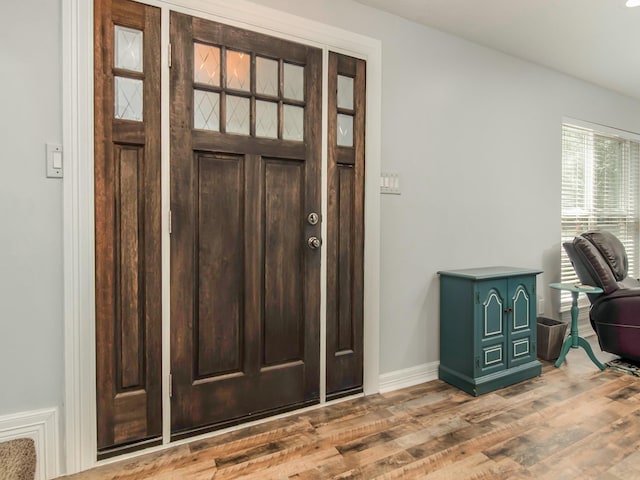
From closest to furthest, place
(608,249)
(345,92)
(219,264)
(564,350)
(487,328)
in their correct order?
1. (219,264)
2. (345,92)
3. (487,328)
4. (564,350)
5. (608,249)

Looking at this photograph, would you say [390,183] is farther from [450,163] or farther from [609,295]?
[609,295]

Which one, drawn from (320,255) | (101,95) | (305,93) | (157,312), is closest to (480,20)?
(305,93)

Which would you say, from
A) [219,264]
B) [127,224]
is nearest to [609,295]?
[219,264]

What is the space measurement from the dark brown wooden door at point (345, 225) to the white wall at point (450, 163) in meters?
0.21

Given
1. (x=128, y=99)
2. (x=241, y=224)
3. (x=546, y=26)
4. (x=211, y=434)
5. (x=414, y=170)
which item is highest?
(x=546, y=26)

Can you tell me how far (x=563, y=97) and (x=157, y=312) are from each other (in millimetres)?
3925

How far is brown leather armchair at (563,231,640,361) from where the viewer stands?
2895 mm

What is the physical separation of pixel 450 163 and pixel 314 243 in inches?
51.5

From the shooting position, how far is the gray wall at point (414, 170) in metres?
1.58

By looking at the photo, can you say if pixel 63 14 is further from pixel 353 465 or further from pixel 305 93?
pixel 353 465

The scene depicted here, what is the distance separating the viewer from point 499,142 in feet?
10.1

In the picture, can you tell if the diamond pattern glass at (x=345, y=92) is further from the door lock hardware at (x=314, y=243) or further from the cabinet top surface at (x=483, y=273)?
the cabinet top surface at (x=483, y=273)

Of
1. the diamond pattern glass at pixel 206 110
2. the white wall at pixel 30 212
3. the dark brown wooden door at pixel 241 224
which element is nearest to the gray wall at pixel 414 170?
the white wall at pixel 30 212

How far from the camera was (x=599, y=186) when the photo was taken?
159 inches
